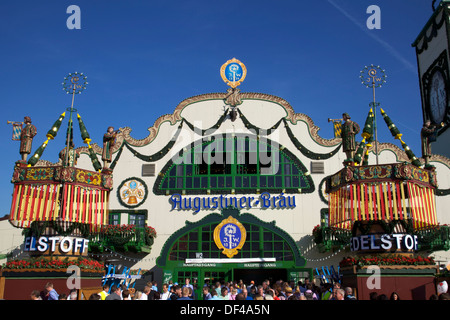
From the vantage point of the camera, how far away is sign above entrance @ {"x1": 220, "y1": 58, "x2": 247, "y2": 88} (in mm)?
28922

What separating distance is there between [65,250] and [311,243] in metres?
13.9

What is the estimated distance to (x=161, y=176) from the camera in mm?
27562

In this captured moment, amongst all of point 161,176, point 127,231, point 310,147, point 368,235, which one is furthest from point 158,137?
point 368,235

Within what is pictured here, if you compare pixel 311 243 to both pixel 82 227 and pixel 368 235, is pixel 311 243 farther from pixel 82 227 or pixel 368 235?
pixel 82 227

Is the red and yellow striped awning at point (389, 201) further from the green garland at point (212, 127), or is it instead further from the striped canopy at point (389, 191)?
the green garland at point (212, 127)

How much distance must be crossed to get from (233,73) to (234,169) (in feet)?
21.6

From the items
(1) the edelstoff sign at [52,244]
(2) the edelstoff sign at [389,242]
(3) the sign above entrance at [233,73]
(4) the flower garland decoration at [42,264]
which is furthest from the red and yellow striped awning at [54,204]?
(3) the sign above entrance at [233,73]

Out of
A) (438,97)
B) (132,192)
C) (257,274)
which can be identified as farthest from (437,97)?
(132,192)

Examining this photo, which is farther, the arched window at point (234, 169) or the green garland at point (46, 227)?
the arched window at point (234, 169)

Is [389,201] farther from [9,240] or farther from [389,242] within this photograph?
[9,240]

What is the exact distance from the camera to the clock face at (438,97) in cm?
3183

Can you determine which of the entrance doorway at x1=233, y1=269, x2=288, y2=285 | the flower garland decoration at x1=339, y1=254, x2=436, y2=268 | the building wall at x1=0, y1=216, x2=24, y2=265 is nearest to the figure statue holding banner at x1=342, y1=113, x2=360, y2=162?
the flower garland decoration at x1=339, y1=254, x2=436, y2=268

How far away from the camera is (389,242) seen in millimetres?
17359

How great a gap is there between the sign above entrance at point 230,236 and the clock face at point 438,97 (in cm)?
1788
